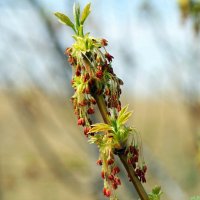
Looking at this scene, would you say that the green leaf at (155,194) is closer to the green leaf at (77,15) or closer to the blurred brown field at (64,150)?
the green leaf at (77,15)

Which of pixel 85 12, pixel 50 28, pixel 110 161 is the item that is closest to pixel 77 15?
pixel 85 12

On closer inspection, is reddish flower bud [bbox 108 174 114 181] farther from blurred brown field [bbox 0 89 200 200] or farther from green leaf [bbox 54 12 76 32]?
blurred brown field [bbox 0 89 200 200]

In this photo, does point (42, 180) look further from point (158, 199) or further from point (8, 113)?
point (8, 113)

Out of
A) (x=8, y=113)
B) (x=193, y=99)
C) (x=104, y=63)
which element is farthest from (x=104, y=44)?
(x=8, y=113)

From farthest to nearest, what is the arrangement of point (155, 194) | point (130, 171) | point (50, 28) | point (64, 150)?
point (64, 150) → point (50, 28) → point (155, 194) → point (130, 171)

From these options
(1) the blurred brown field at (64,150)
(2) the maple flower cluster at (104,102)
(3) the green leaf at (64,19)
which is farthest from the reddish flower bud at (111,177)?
(1) the blurred brown field at (64,150)

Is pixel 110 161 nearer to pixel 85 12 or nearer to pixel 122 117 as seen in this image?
pixel 122 117

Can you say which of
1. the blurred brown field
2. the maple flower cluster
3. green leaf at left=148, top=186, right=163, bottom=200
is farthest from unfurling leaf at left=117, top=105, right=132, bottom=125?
the blurred brown field

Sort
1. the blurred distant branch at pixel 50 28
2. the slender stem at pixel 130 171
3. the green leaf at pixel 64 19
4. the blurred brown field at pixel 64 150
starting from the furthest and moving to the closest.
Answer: the blurred brown field at pixel 64 150, the blurred distant branch at pixel 50 28, the green leaf at pixel 64 19, the slender stem at pixel 130 171
